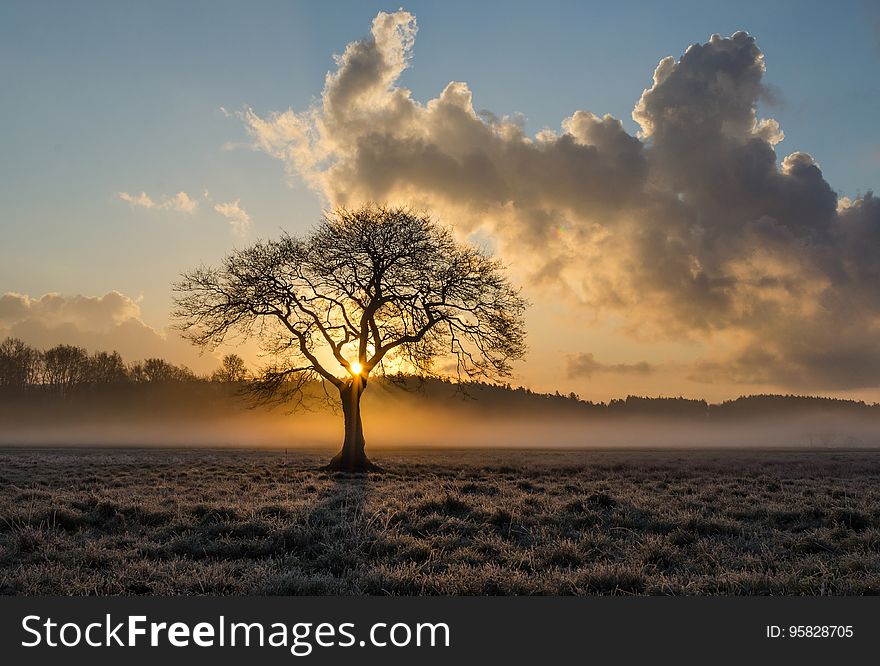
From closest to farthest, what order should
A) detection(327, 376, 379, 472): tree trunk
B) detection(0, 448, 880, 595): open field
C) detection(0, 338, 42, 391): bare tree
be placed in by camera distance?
detection(0, 448, 880, 595): open field < detection(327, 376, 379, 472): tree trunk < detection(0, 338, 42, 391): bare tree

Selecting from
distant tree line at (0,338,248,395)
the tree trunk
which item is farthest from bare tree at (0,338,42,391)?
the tree trunk

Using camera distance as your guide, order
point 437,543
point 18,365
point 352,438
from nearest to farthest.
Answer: point 437,543 → point 352,438 → point 18,365

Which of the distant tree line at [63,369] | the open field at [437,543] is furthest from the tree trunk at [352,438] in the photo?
the distant tree line at [63,369]

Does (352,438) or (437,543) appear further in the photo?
(352,438)

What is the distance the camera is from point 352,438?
3081 cm

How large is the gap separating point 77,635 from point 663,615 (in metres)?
5.69

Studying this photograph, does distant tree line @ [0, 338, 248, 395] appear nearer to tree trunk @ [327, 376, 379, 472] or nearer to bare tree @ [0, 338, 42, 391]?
bare tree @ [0, 338, 42, 391]

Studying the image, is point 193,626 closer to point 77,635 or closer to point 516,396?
point 77,635

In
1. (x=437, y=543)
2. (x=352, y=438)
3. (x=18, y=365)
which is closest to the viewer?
(x=437, y=543)

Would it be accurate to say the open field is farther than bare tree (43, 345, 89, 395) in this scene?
No

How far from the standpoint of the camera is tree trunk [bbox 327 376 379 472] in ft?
98.0

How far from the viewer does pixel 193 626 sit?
5527mm

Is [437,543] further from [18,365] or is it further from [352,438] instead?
[18,365]

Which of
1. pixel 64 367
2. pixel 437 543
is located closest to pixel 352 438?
pixel 437 543
